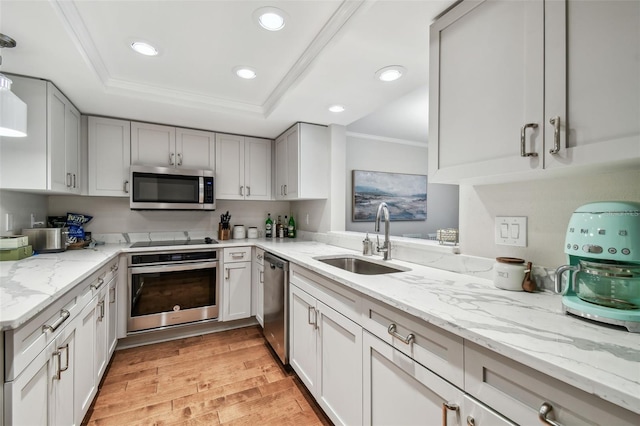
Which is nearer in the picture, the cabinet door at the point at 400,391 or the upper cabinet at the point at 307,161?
the cabinet door at the point at 400,391

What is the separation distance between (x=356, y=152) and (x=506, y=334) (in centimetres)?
352

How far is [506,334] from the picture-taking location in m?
0.76

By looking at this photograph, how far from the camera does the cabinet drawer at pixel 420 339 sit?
875 mm

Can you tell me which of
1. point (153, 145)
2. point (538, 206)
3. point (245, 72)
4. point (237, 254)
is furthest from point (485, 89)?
point (153, 145)

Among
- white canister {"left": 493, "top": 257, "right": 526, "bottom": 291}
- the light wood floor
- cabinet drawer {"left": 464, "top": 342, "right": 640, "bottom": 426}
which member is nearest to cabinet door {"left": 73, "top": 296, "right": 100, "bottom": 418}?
the light wood floor

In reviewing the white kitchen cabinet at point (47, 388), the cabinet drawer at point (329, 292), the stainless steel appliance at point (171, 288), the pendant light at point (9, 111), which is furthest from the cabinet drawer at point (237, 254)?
the pendant light at point (9, 111)

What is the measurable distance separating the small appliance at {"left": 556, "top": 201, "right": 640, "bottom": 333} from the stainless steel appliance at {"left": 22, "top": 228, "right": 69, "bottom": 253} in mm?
3075

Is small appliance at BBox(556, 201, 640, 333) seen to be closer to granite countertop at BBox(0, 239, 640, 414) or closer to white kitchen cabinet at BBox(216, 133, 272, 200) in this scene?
granite countertop at BBox(0, 239, 640, 414)

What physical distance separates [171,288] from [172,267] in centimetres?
20

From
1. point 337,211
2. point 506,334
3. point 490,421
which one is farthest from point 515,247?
point 337,211

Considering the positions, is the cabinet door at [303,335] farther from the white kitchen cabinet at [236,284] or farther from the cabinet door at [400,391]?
the white kitchen cabinet at [236,284]

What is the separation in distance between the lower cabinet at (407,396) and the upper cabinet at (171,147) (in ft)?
8.68

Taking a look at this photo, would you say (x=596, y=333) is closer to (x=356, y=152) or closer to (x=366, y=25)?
(x=366, y=25)

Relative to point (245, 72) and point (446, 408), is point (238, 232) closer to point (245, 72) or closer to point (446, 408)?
point (245, 72)
